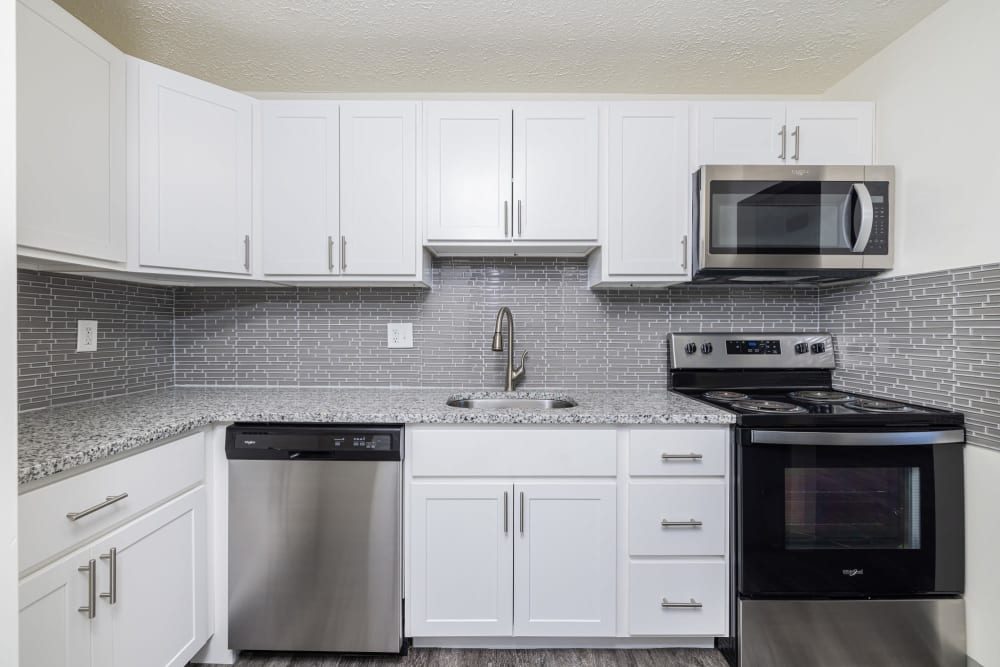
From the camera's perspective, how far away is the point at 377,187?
1.94m

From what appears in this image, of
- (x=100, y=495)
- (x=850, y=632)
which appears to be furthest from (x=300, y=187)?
(x=850, y=632)

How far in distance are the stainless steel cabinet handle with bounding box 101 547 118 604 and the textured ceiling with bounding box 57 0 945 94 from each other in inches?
69.1

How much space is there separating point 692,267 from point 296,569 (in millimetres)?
1896

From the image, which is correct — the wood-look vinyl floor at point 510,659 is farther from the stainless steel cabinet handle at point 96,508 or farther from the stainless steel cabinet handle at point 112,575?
the stainless steel cabinet handle at point 96,508

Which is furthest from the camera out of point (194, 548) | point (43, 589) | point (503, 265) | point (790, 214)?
point (503, 265)

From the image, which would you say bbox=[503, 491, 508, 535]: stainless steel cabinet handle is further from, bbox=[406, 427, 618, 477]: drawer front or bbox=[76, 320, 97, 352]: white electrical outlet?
bbox=[76, 320, 97, 352]: white electrical outlet

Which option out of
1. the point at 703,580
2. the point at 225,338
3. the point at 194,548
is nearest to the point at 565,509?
the point at 703,580

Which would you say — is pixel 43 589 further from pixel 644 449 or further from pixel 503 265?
pixel 503 265

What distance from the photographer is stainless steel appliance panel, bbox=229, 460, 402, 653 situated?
163 centimetres

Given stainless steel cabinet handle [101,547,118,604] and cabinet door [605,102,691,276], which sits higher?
cabinet door [605,102,691,276]

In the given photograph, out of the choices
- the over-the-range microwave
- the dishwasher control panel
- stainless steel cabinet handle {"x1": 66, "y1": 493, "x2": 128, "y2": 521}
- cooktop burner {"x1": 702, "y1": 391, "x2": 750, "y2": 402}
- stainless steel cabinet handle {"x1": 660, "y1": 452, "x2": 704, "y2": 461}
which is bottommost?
stainless steel cabinet handle {"x1": 660, "y1": 452, "x2": 704, "y2": 461}

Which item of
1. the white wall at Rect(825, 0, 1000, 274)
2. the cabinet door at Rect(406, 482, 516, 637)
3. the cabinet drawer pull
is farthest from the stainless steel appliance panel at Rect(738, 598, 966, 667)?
the white wall at Rect(825, 0, 1000, 274)

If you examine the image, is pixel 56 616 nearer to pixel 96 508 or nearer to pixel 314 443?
pixel 96 508

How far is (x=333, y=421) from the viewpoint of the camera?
5.37ft
